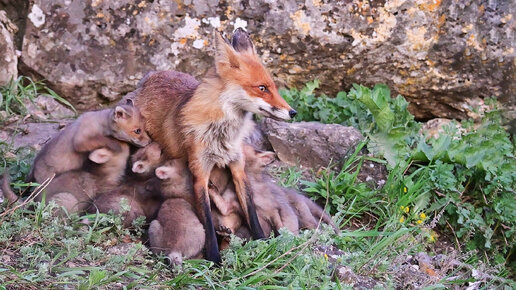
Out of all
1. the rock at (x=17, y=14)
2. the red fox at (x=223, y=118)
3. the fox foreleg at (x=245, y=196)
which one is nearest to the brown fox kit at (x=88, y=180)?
the red fox at (x=223, y=118)

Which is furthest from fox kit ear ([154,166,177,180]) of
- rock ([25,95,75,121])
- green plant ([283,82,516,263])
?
rock ([25,95,75,121])

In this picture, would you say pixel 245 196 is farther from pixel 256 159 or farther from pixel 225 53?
pixel 225 53

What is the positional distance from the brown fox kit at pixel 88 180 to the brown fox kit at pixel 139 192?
8 centimetres

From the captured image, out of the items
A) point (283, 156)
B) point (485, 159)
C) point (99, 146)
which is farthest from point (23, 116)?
point (485, 159)

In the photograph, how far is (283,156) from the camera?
24.1ft

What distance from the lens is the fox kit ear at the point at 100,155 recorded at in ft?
18.3

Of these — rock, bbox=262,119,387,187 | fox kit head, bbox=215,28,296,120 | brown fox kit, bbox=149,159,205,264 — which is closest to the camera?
brown fox kit, bbox=149,159,205,264

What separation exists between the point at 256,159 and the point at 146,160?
3.04 ft

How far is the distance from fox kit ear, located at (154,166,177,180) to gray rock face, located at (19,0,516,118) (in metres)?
2.67

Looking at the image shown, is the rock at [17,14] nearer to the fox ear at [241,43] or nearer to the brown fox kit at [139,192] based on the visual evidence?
the brown fox kit at [139,192]

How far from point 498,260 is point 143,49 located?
438cm

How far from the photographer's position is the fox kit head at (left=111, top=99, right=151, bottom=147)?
573 centimetres

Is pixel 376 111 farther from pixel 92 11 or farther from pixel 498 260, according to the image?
pixel 92 11

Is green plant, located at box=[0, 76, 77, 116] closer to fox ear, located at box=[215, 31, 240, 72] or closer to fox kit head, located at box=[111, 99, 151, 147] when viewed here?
fox kit head, located at box=[111, 99, 151, 147]
